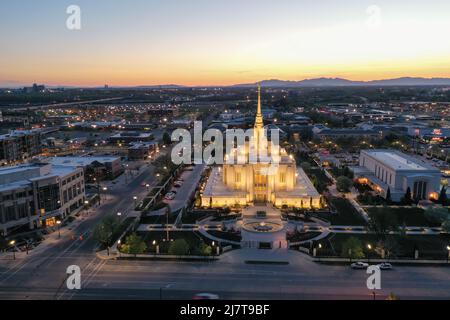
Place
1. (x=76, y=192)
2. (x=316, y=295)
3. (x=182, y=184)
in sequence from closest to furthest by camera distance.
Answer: (x=316, y=295) → (x=76, y=192) → (x=182, y=184)

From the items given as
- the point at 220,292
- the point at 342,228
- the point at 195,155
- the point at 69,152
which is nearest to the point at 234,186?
the point at 342,228

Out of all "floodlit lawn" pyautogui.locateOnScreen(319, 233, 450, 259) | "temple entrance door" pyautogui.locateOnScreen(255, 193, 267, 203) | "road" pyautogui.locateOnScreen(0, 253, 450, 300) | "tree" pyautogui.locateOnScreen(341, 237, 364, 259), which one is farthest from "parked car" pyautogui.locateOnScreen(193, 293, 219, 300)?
"temple entrance door" pyautogui.locateOnScreen(255, 193, 267, 203)

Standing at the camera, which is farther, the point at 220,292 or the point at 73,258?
the point at 73,258

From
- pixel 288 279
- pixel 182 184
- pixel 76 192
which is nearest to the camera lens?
pixel 288 279

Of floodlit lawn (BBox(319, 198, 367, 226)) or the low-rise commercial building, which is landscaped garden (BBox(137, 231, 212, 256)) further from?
the low-rise commercial building

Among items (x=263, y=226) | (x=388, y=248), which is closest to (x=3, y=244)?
(x=263, y=226)

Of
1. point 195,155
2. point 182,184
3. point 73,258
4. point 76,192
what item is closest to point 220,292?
point 73,258

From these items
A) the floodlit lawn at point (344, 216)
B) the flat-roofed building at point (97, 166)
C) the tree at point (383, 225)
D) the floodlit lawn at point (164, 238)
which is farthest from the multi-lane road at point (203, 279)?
the flat-roofed building at point (97, 166)

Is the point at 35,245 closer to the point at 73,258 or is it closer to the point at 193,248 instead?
the point at 73,258
